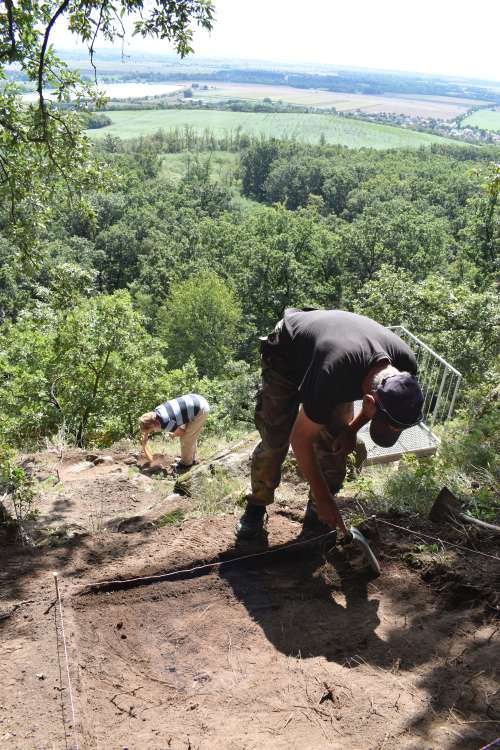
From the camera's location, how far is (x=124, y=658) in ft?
11.5

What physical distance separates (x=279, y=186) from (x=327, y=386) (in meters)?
81.1

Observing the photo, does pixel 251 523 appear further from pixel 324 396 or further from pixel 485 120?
pixel 485 120

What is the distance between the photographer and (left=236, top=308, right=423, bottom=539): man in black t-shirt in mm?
3459

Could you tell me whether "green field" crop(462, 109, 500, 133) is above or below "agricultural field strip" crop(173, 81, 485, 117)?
below

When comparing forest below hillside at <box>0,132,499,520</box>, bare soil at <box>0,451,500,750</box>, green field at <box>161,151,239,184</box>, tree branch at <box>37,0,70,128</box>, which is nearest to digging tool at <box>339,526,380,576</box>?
bare soil at <box>0,451,500,750</box>

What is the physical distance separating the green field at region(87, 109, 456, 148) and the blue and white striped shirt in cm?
9613

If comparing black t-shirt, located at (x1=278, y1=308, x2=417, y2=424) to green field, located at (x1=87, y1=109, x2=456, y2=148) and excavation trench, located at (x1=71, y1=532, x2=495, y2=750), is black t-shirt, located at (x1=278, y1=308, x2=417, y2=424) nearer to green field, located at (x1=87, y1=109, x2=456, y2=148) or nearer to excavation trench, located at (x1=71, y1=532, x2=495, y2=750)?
excavation trench, located at (x1=71, y1=532, x2=495, y2=750)

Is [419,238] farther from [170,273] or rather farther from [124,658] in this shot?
[124,658]

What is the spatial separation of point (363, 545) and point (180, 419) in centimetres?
363

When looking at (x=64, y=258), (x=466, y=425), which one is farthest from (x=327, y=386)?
(x=64, y=258)

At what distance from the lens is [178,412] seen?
721 cm

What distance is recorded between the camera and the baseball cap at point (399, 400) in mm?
3330

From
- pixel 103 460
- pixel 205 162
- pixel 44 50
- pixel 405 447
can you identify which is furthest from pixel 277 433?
pixel 205 162

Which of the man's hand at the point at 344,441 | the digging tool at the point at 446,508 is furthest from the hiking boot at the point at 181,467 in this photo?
the digging tool at the point at 446,508
